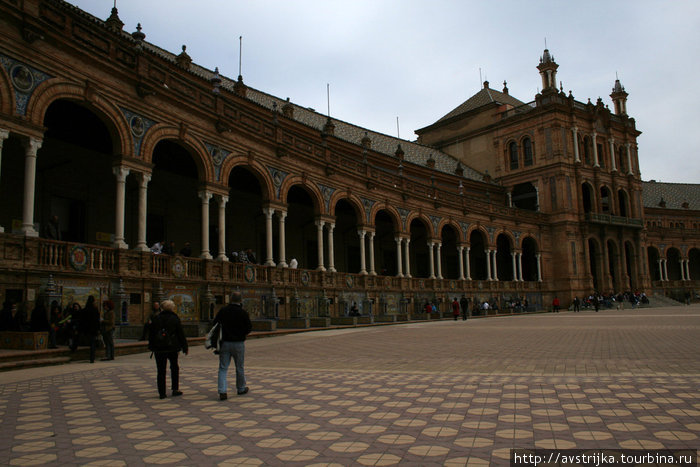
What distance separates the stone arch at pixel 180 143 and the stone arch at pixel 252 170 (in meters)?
0.74

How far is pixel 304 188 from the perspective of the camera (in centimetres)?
2570

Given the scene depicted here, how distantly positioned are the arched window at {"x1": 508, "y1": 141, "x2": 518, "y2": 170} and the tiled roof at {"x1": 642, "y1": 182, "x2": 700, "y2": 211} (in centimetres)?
3181

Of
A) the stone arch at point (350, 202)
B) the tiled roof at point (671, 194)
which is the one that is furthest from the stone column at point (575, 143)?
the stone arch at point (350, 202)

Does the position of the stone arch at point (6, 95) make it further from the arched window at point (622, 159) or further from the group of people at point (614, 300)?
the arched window at point (622, 159)

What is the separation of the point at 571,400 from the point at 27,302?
1226cm

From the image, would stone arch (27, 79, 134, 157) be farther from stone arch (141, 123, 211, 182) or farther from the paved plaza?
the paved plaza

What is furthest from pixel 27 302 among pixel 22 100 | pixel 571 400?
pixel 571 400

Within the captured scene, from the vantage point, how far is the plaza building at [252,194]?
14.5 m

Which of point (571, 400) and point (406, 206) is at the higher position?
point (406, 206)

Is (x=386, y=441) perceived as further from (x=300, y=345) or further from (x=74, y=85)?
(x=74, y=85)

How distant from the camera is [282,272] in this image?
899 inches

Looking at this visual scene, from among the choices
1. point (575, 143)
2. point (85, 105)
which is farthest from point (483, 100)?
point (85, 105)

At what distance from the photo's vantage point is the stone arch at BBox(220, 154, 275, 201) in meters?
20.9

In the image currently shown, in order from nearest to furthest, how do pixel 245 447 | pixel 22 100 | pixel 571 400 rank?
pixel 245 447 → pixel 571 400 → pixel 22 100
